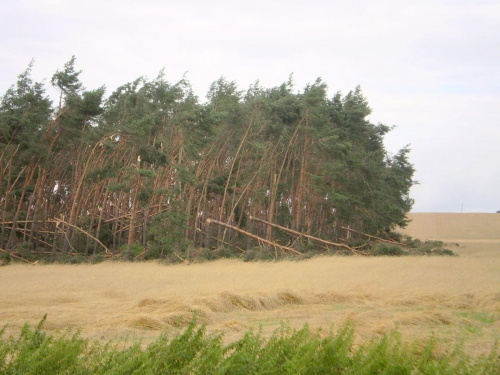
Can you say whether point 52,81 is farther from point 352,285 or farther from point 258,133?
point 352,285

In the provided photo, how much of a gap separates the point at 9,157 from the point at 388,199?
77.8ft

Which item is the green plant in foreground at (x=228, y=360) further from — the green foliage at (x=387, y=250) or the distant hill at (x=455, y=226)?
the distant hill at (x=455, y=226)

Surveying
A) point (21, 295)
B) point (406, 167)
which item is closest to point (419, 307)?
point (21, 295)

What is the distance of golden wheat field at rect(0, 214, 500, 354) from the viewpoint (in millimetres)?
10117

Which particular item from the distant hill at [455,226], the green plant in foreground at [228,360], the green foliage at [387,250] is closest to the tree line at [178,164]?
the green foliage at [387,250]

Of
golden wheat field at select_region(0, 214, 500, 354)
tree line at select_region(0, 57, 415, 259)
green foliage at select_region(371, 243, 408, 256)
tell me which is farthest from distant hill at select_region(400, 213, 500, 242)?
golden wheat field at select_region(0, 214, 500, 354)

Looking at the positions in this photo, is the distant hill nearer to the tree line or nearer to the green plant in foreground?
the tree line

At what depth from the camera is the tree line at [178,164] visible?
28.9 metres

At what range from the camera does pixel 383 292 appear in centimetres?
1611

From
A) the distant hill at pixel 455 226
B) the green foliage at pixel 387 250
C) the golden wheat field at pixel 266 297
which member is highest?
the distant hill at pixel 455 226

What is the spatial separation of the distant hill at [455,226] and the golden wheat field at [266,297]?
47794mm

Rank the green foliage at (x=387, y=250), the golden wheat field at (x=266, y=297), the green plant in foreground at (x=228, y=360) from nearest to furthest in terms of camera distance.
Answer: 1. the green plant in foreground at (x=228, y=360)
2. the golden wheat field at (x=266, y=297)
3. the green foliage at (x=387, y=250)

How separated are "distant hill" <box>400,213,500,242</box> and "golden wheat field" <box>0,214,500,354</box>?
47.8 meters

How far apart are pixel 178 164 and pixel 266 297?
16.7 m
